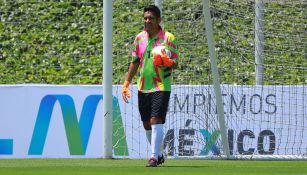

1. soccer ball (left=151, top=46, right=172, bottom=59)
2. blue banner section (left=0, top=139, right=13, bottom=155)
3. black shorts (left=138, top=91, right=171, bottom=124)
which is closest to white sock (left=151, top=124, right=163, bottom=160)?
black shorts (left=138, top=91, right=171, bottom=124)

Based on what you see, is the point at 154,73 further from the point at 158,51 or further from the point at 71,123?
the point at 71,123

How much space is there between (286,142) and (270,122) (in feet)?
1.33

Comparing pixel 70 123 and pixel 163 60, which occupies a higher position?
pixel 163 60

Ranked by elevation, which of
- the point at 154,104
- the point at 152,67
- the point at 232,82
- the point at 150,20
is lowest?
the point at 154,104

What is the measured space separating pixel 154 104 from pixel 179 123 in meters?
3.20

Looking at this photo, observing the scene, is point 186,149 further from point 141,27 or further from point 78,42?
point 78,42

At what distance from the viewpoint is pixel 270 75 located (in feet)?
46.1

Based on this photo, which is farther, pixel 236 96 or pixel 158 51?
pixel 236 96

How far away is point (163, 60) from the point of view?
10461 millimetres

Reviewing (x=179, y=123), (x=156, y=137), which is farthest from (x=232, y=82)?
(x=156, y=137)

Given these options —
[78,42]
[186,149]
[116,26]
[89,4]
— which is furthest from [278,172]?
[89,4]

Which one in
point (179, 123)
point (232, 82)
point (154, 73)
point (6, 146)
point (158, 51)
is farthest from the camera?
point (232, 82)

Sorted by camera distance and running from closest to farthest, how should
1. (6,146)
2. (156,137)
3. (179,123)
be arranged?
1. (156,137)
2. (179,123)
3. (6,146)

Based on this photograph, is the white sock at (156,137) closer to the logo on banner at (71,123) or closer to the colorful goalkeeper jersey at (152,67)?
the colorful goalkeeper jersey at (152,67)
